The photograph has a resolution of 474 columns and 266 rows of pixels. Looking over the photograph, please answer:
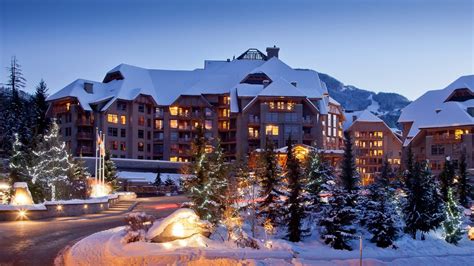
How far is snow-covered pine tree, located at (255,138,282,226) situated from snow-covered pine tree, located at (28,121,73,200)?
640 inches

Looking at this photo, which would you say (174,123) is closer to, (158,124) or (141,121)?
(158,124)

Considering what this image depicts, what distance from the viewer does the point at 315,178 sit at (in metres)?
37.2

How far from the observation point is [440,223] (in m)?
38.3

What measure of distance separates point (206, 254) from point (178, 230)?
125 inches

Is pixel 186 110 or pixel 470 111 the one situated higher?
pixel 186 110

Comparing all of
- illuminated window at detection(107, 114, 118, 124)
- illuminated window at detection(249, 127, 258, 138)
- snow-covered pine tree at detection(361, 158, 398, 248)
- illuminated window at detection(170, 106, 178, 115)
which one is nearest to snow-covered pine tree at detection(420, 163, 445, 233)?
snow-covered pine tree at detection(361, 158, 398, 248)

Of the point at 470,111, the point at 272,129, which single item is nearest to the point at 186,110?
the point at 272,129

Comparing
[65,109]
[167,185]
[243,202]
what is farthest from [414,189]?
[65,109]

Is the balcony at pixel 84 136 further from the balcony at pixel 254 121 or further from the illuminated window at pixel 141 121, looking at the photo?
the balcony at pixel 254 121

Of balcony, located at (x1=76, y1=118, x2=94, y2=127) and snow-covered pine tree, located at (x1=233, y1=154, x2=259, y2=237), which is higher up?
balcony, located at (x1=76, y1=118, x2=94, y2=127)

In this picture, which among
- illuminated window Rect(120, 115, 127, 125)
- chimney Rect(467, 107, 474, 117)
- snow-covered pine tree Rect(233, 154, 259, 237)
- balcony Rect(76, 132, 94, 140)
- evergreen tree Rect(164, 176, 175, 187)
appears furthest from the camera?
illuminated window Rect(120, 115, 127, 125)

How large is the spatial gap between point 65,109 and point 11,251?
6572cm

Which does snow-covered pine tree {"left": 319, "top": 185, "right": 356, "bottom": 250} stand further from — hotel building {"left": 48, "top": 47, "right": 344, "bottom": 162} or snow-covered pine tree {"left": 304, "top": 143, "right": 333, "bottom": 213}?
hotel building {"left": 48, "top": 47, "right": 344, "bottom": 162}

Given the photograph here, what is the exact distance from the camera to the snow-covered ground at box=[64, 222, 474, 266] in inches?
794
